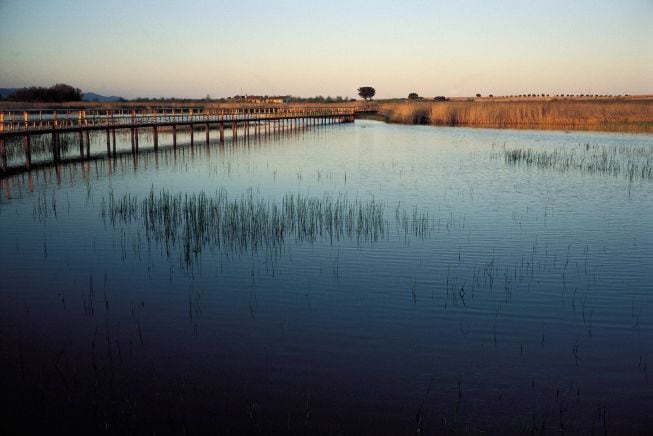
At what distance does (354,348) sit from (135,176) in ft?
54.3

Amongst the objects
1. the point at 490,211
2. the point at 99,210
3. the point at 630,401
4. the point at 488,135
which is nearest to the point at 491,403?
the point at 630,401

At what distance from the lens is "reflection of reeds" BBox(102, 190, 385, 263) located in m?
12.0

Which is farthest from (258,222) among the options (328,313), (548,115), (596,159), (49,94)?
(49,94)

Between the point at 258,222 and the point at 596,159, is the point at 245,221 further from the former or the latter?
the point at 596,159

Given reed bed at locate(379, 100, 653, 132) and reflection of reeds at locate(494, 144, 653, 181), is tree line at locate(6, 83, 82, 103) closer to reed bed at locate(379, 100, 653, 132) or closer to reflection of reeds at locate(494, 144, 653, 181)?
reed bed at locate(379, 100, 653, 132)

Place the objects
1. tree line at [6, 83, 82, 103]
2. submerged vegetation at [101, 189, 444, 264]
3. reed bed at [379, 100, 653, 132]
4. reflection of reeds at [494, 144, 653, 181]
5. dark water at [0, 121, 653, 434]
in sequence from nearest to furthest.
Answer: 1. dark water at [0, 121, 653, 434]
2. submerged vegetation at [101, 189, 444, 264]
3. reflection of reeds at [494, 144, 653, 181]
4. reed bed at [379, 100, 653, 132]
5. tree line at [6, 83, 82, 103]

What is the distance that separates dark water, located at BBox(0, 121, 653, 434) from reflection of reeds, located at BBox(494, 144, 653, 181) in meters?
5.24

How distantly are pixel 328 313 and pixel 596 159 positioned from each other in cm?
2159

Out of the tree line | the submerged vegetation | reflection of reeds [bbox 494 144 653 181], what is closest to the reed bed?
reflection of reeds [bbox 494 144 653 181]

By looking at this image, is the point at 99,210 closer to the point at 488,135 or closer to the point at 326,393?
the point at 326,393

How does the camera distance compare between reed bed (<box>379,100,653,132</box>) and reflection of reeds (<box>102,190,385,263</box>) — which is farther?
reed bed (<box>379,100,653,132</box>)

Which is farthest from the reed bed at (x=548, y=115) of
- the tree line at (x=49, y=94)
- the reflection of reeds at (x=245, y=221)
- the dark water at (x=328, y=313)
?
the tree line at (x=49, y=94)

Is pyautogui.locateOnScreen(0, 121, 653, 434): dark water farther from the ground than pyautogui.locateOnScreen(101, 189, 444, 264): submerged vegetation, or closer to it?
closer to it

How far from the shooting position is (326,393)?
5969 mm
